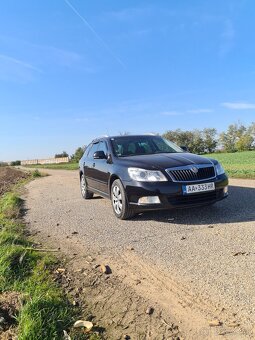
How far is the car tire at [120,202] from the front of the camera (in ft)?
21.4

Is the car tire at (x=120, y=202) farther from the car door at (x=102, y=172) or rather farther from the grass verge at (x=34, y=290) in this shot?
the grass verge at (x=34, y=290)

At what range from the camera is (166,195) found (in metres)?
6.03

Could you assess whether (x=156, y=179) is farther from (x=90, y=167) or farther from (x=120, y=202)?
(x=90, y=167)

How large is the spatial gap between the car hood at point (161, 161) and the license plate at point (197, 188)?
46cm

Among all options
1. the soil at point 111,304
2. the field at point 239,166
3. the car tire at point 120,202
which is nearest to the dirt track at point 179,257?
the soil at point 111,304

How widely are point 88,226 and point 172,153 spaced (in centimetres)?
236

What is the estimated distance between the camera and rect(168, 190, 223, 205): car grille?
6098 mm

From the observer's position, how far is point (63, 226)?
6746 millimetres

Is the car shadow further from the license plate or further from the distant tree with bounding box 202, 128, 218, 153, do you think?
the distant tree with bounding box 202, 128, 218, 153

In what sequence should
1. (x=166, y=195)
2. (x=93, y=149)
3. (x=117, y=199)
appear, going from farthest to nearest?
1. (x=93, y=149)
2. (x=117, y=199)
3. (x=166, y=195)

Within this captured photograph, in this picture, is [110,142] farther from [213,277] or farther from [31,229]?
[213,277]

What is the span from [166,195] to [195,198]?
58 centimetres

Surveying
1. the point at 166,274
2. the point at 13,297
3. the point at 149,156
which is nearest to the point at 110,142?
the point at 149,156

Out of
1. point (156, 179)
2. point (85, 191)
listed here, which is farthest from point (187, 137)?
point (156, 179)
